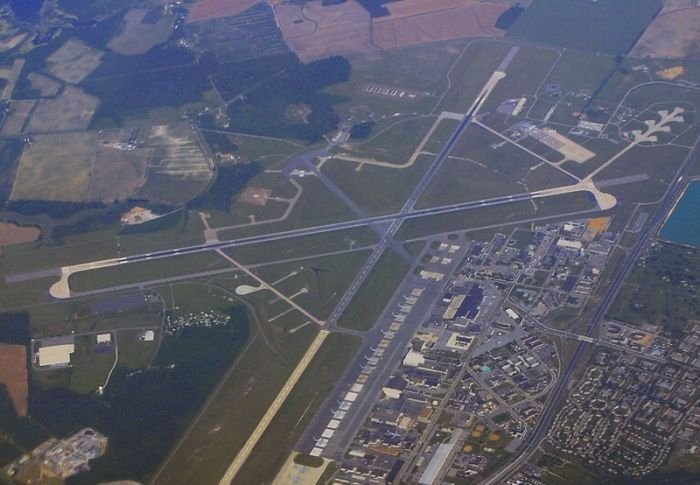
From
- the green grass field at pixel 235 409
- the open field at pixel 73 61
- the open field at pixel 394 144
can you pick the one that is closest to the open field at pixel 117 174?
the open field at pixel 73 61

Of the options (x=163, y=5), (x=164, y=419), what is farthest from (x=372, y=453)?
(x=163, y=5)

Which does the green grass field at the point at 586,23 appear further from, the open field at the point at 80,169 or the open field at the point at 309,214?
the open field at the point at 80,169

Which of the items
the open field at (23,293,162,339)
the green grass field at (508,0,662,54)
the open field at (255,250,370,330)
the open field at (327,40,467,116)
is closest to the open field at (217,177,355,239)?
the open field at (255,250,370,330)

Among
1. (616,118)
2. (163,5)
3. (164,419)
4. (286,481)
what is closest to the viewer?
(286,481)

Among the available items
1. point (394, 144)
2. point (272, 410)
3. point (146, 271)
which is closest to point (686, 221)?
point (394, 144)

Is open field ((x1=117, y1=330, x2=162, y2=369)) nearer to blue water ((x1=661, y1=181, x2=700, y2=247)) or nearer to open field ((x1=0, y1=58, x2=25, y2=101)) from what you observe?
blue water ((x1=661, y1=181, x2=700, y2=247))

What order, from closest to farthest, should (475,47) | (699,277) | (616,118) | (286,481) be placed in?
(286,481)
(699,277)
(616,118)
(475,47)

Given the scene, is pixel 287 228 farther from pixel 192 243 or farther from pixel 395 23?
pixel 395 23
